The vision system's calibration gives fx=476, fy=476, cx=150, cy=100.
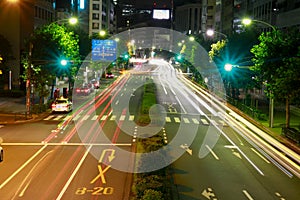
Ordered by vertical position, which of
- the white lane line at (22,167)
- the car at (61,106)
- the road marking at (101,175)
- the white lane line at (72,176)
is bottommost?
the white lane line at (22,167)

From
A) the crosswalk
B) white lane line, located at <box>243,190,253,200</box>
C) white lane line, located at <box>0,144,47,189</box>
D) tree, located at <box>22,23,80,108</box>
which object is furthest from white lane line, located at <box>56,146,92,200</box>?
tree, located at <box>22,23,80,108</box>

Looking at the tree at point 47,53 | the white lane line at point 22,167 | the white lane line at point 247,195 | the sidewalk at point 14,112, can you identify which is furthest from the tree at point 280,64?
the tree at point 47,53

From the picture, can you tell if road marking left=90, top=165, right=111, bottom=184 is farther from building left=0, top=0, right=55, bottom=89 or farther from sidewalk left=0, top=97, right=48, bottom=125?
building left=0, top=0, right=55, bottom=89

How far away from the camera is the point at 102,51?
85.2 m

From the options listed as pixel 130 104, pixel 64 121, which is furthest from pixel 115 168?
pixel 130 104

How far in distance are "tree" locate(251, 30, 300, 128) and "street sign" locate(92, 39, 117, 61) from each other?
4859 centimetres

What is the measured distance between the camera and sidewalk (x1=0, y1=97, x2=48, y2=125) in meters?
41.8

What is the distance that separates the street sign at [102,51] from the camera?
278 ft

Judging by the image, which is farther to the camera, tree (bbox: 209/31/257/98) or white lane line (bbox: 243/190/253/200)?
tree (bbox: 209/31/257/98)

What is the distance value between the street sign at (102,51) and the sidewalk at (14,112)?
991 inches

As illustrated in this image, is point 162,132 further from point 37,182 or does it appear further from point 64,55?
point 64,55

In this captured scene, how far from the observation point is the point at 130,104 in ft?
194

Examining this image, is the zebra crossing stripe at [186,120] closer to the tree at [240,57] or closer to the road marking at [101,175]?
the tree at [240,57]

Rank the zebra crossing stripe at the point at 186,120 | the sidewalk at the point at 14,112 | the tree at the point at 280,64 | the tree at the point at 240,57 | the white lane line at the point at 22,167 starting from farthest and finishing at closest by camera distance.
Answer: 1. the tree at the point at 240,57
2. the zebra crossing stripe at the point at 186,120
3. the sidewalk at the point at 14,112
4. the tree at the point at 280,64
5. the white lane line at the point at 22,167
